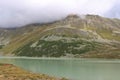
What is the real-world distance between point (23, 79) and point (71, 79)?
12205mm

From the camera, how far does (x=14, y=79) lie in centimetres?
6112

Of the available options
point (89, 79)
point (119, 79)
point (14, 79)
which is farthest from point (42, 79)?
point (119, 79)

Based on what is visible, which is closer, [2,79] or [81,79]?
[2,79]

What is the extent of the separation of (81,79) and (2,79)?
18010mm

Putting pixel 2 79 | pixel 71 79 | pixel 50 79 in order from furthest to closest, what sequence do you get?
pixel 71 79
pixel 50 79
pixel 2 79

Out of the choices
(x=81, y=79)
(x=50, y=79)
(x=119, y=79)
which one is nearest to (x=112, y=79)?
(x=119, y=79)

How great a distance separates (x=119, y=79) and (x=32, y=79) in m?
18.7

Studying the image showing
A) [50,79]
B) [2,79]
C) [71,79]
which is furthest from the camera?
[71,79]

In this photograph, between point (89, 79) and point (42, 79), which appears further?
point (89, 79)

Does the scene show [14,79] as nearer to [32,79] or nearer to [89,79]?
[32,79]

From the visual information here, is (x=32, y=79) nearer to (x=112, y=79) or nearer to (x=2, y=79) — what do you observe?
(x=2, y=79)

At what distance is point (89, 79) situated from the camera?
69.2 m

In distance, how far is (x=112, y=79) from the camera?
2672 inches

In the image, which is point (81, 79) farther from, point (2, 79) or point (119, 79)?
point (2, 79)
